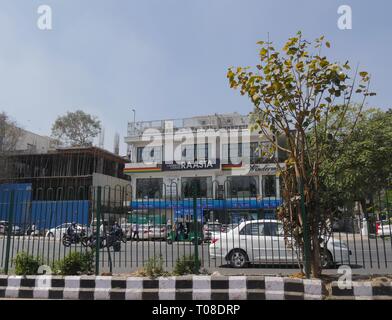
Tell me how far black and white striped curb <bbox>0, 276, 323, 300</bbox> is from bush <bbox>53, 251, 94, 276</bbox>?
0.49 meters

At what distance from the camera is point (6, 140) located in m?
42.9

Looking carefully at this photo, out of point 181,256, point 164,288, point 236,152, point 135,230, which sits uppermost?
point 236,152

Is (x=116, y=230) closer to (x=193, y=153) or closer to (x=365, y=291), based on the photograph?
(x=365, y=291)

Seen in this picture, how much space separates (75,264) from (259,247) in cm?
399

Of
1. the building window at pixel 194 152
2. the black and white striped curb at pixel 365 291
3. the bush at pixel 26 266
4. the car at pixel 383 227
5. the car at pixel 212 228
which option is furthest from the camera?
the building window at pixel 194 152

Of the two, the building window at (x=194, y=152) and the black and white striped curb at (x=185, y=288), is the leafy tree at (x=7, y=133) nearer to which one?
the building window at (x=194, y=152)

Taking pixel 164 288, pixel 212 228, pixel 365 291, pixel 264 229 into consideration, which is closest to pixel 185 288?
pixel 164 288

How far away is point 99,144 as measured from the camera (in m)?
50.9

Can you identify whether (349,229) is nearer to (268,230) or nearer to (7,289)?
(268,230)

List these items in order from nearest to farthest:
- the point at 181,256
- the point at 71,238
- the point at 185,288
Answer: the point at 185,288 → the point at 181,256 → the point at 71,238

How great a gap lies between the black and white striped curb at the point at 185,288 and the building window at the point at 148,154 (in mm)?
32939

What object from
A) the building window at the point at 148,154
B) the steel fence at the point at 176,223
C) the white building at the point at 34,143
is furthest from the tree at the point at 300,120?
the white building at the point at 34,143

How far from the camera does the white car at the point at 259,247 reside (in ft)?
30.1
